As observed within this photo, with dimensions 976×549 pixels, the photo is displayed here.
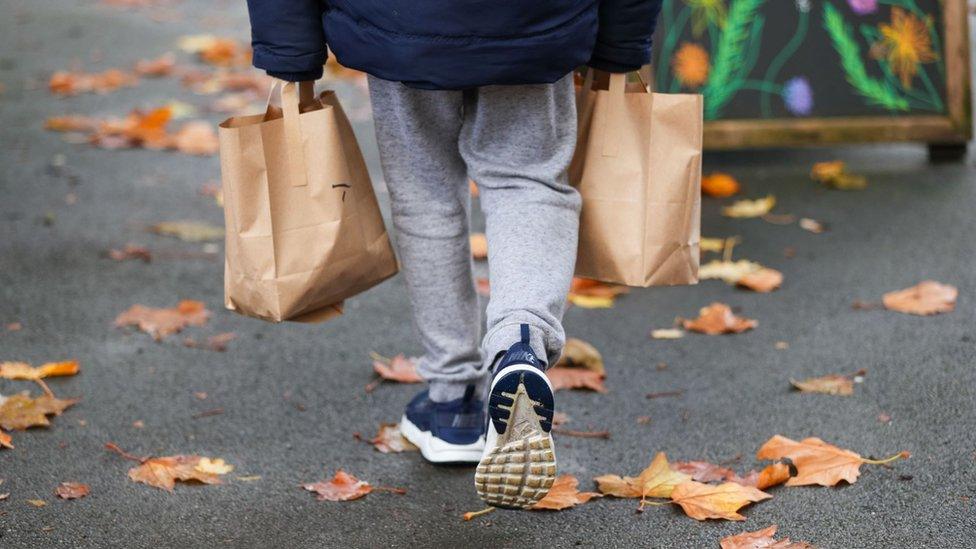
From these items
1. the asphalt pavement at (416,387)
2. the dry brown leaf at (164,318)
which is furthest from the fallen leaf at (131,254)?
the dry brown leaf at (164,318)

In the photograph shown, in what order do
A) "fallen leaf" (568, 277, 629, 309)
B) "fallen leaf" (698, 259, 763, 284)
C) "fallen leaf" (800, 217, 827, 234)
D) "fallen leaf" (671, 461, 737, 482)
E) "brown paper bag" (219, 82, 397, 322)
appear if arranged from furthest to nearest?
"fallen leaf" (800, 217, 827, 234) < "fallen leaf" (698, 259, 763, 284) < "fallen leaf" (568, 277, 629, 309) < "fallen leaf" (671, 461, 737, 482) < "brown paper bag" (219, 82, 397, 322)

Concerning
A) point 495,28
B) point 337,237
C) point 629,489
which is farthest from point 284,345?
point 495,28

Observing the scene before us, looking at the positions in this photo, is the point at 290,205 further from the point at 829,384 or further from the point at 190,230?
the point at 190,230

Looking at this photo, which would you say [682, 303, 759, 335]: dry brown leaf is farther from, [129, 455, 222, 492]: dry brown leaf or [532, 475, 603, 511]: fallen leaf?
[129, 455, 222, 492]: dry brown leaf

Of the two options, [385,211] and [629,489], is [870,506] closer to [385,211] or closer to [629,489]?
[629,489]

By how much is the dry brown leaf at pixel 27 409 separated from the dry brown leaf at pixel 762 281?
6.73 feet

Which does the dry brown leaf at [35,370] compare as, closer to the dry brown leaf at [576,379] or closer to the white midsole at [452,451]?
the white midsole at [452,451]

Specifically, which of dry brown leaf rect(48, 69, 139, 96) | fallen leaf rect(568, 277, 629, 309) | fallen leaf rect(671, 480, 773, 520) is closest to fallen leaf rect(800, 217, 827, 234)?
fallen leaf rect(568, 277, 629, 309)

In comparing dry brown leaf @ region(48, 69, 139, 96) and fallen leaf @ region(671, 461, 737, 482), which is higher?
fallen leaf @ region(671, 461, 737, 482)

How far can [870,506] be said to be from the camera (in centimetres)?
236

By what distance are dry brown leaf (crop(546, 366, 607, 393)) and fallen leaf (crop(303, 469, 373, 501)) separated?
2.34 feet

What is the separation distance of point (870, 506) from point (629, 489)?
1.60 ft

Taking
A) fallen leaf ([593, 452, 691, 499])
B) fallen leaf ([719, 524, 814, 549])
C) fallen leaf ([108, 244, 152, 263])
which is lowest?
fallen leaf ([108, 244, 152, 263])

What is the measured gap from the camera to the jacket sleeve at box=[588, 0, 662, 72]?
2.29 meters
